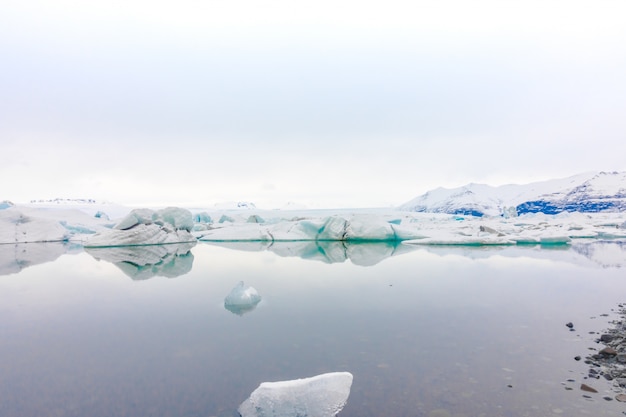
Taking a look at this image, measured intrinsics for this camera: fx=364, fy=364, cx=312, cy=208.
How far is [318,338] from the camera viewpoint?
352 centimetres

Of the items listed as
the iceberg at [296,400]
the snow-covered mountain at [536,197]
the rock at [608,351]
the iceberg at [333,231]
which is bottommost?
the rock at [608,351]

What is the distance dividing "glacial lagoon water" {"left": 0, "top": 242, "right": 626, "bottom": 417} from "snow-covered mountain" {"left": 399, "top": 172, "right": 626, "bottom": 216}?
39.1 meters

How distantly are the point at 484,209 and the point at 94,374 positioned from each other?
61.1m

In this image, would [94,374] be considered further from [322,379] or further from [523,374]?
[523,374]

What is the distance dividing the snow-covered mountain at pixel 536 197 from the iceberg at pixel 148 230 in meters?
35.4

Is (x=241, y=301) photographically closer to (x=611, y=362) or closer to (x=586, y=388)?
(x=586, y=388)

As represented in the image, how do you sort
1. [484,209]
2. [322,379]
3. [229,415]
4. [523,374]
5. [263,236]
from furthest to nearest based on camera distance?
[484,209]
[263,236]
[523,374]
[322,379]
[229,415]

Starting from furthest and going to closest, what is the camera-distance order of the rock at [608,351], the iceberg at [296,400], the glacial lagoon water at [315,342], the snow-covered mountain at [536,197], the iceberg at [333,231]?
the snow-covered mountain at [536,197]
the iceberg at [333,231]
the rock at [608,351]
the glacial lagoon water at [315,342]
the iceberg at [296,400]

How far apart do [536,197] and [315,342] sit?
63724 mm

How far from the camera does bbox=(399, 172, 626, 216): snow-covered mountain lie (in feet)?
152

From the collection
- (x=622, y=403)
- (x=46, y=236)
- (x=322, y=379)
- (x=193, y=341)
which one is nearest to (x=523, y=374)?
(x=622, y=403)

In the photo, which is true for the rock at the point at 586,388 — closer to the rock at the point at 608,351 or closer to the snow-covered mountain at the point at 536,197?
the rock at the point at 608,351

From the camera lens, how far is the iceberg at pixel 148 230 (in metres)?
14.3

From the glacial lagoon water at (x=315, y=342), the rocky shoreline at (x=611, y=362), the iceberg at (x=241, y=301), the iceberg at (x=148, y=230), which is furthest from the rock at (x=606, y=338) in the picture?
the iceberg at (x=148, y=230)
